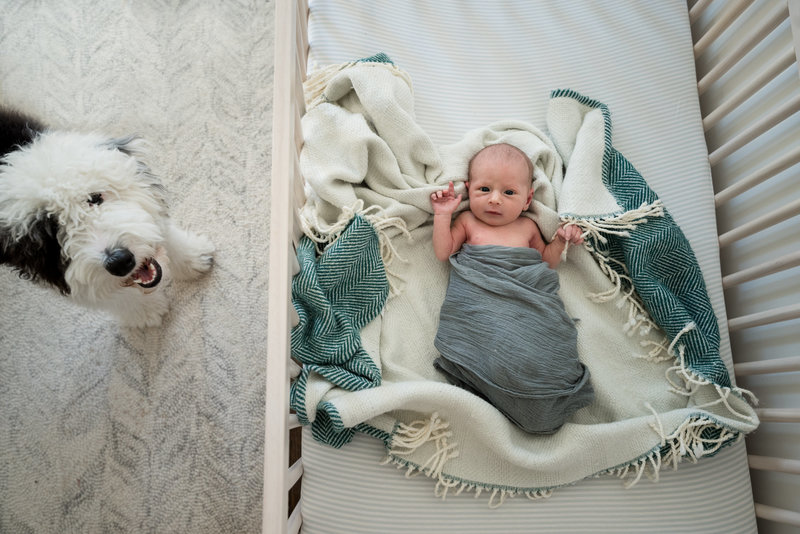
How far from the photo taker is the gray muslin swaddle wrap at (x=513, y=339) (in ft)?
2.93

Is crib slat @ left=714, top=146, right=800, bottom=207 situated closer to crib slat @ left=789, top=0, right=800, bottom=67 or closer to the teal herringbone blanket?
crib slat @ left=789, top=0, right=800, bottom=67

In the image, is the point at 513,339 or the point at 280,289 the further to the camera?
the point at 513,339

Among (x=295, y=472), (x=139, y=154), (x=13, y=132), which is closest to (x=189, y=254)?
(x=139, y=154)

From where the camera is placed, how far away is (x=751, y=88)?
0.95 m

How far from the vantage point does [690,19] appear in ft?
3.78

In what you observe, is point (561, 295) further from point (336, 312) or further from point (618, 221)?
point (336, 312)

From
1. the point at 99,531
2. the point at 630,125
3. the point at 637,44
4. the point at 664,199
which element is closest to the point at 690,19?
the point at 637,44

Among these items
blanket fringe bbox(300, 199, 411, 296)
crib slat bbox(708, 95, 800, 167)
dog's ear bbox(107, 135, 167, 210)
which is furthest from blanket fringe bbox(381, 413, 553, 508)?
crib slat bbox(708, 95, 800, 167)

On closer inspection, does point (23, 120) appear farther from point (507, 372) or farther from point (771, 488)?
point (771, 488)

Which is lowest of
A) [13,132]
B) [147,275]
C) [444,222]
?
[147,275]

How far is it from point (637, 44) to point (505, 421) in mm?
974

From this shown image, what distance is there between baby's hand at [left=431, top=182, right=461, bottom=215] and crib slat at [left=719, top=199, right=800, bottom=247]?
0.58 meters

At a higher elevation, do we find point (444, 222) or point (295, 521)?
point (444, 222)

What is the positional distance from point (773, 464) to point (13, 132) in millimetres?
1588
